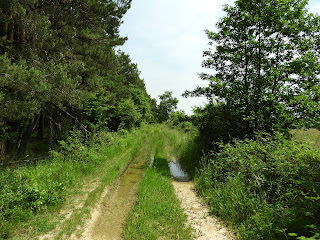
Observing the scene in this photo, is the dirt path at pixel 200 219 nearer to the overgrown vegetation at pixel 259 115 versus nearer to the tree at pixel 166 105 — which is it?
the overgrown vegetation at pixel 259 115

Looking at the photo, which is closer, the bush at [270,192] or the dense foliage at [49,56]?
the bush at [270,192]

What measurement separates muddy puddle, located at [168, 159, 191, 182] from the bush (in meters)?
1.91

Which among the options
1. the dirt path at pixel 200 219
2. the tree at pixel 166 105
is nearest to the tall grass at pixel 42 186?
the dirt path at pixel 200 219

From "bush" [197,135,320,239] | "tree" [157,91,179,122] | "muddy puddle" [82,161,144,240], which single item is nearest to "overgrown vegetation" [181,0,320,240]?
"bush" [197,135,320,239]

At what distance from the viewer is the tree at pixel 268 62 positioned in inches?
262

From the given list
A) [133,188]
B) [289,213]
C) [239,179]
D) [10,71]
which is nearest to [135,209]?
[133,188]

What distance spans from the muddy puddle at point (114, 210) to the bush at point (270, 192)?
103 inches

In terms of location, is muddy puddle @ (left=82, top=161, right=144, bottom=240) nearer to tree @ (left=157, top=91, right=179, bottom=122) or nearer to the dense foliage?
the dense foliage

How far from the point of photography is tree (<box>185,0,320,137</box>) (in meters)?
6.65

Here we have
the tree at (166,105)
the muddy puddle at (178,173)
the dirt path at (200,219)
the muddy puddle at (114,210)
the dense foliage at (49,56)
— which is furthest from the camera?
the tree at (166,105)

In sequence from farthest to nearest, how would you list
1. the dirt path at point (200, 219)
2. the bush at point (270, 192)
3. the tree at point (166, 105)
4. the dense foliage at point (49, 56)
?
the tree at point (166, 105) < the dense foliage at point (49, 56) < the dirt path at point (200, 219) < the bush at point (270, 192)

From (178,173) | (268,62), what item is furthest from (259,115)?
(178,173)

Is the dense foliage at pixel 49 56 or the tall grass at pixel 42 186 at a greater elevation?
the dense foliage at pixel 49 56

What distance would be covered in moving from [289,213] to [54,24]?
12042 mm
